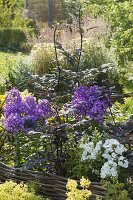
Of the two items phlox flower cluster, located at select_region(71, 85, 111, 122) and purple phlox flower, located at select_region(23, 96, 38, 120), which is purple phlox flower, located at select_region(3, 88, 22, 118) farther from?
phlox flower cluster, located at select_region(71, 85, 111, 122)

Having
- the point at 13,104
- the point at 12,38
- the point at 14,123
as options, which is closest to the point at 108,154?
the point at 14,123

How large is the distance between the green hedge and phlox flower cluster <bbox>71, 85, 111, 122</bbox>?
53.3ft

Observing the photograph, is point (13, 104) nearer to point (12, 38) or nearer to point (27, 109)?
point (27, 109)

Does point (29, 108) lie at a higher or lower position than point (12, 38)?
lower

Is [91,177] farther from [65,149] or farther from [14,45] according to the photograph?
[14,45]

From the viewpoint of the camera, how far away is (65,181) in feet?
11.2

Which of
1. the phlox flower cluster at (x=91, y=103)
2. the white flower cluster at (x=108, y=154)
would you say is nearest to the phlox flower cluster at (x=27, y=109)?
the phlox flower cluster at (x=91, y=103)

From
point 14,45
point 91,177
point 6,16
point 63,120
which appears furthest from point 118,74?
point 6,16

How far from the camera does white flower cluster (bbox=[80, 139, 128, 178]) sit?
10.5ft

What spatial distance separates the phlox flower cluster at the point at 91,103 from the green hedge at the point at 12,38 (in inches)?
640

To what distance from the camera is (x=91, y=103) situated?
3656 mm

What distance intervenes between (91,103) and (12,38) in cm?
1686

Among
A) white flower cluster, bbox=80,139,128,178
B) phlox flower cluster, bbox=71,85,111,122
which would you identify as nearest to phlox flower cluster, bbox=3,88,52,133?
phlox flower cluster, bbox=71,85,111,122

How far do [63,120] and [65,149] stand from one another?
0.43 m
